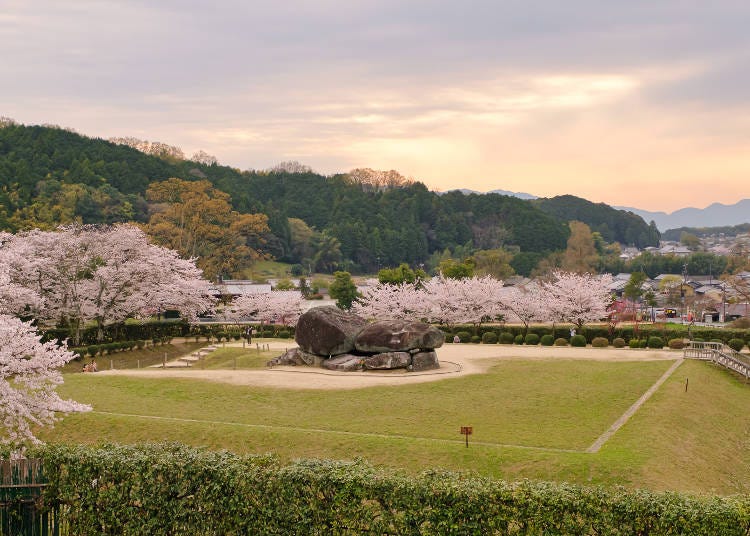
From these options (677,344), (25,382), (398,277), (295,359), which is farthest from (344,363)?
(398,277)

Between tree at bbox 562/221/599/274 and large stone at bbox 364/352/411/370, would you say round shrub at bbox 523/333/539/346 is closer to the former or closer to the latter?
large stone at bbox 364/352/411/370

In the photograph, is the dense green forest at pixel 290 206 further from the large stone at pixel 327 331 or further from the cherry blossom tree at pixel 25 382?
the cherry blossom tree at pixel 25 382

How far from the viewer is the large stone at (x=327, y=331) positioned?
4097 centimetres

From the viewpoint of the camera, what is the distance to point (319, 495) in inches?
631

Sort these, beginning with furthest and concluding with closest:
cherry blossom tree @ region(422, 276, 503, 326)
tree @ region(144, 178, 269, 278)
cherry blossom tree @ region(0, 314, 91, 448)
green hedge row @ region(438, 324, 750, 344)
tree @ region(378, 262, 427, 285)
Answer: tree @ region(144, 178, 269, 278), tree @ region(378, 262, 427, 285), cherry blossom tree @ region(422, 276, 503, 326), green hedge row @ region(438, 324, 750, 344), cherry blossom tree @ region(0, 314, 91, 448)

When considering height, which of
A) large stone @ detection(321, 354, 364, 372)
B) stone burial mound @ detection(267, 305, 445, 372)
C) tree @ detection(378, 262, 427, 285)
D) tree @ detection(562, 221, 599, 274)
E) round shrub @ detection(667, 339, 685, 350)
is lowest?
round shrub @ detection(667, 339, 685, 350)

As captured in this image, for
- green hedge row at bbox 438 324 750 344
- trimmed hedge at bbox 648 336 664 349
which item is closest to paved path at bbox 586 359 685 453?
trimmed hedge at bbox 648 336 664 349

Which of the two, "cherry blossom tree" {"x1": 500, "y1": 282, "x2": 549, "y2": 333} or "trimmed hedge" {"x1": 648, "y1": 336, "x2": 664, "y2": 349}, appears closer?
"trimmed hedge" {"x1": 648, "y1": 336, "x2": 664, "y2": 349}

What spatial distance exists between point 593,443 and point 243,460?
13554mm

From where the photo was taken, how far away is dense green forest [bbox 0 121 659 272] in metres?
117

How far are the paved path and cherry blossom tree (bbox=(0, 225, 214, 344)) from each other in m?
40.1

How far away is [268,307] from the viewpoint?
74500mm

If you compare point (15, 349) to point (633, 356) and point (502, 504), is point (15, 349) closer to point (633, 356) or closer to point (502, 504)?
point (502, 504)

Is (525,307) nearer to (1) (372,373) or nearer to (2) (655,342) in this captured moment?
(2) (655,342)
